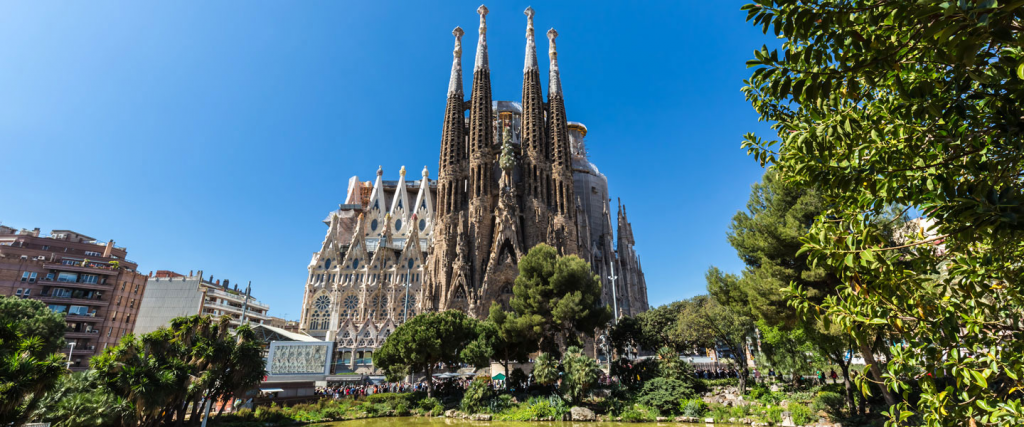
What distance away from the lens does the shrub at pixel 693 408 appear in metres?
16.0

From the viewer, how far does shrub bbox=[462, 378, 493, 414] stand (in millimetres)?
18562

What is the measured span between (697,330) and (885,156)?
76.4 ft

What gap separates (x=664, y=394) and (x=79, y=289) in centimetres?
4405

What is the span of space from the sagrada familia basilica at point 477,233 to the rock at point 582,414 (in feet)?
64.1

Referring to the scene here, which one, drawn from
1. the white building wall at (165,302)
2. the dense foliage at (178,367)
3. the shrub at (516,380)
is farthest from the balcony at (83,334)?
the shrub at (516,380)

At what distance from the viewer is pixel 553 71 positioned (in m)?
49.1

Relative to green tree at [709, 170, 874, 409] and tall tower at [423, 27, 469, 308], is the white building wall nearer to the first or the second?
tall tower at [423, 27, 469, 308]

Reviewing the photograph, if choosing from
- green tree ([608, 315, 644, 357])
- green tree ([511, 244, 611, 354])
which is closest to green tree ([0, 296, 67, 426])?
green tree ([511, 244, 611, 354])

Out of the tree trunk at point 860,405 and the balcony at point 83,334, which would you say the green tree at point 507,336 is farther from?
the balcony at point 83,334

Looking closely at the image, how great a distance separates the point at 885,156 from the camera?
2.88 m

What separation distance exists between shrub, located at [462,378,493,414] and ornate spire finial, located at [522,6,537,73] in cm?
3662

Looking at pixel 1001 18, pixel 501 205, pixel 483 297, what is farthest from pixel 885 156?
pixel 501 205

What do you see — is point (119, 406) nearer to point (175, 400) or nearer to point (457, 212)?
point (175, 400)

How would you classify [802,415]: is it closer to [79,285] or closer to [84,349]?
[84,349]
